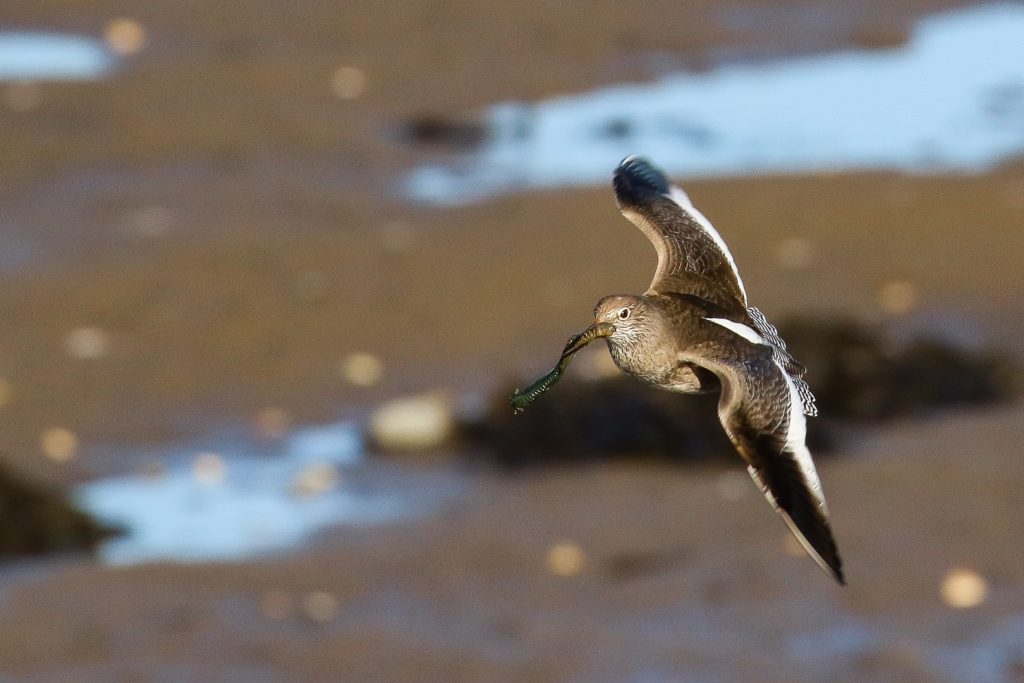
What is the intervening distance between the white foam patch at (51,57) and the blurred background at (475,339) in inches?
2.4

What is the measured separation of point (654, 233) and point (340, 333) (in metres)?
12.6

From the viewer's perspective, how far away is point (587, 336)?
4719 mm

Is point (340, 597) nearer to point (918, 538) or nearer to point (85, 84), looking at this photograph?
point (918, 538)

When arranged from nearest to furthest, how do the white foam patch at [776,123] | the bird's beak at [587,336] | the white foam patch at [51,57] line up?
the bird's beak at [587,336]
the white foam patch at [776,123]
the white foam patch at [51,57]

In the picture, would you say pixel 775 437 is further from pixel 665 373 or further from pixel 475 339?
pixel 475 339

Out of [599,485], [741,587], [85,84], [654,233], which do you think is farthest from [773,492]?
[85,84]

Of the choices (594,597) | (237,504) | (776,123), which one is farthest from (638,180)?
(776,123)

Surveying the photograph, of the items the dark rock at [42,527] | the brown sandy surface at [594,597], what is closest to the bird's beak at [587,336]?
the brown sandy surface at [594,597]

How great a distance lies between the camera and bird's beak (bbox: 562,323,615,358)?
4.67 m

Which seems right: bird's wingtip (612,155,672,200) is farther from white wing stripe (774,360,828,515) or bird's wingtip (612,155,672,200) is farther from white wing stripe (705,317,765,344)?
white wing stripe (774,360,828,515)

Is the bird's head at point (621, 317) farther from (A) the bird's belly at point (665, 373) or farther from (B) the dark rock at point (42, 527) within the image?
(B) the dark rock at point (42, 527)

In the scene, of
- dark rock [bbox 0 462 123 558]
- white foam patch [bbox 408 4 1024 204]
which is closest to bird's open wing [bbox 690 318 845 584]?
dark rock [bbox 0 462 123 558]

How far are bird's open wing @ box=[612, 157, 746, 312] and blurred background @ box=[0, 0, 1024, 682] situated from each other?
25.9 ft

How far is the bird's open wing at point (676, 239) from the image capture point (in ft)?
17.9
